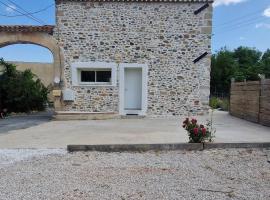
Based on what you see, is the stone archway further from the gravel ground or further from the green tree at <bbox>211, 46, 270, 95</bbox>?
the green tree at <bbox>211, 46, 270, 95</bbox>

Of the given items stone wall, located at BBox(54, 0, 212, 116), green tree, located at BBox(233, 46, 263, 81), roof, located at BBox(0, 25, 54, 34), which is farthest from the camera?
green tree, located at BBox(233, 46, 263, 81)

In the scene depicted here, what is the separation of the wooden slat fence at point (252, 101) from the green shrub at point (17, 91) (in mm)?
9209

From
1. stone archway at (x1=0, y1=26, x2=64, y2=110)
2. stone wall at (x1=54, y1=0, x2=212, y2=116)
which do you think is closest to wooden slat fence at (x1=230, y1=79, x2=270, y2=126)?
stone wall at (x1=54, y1=0, x2=212, y2=116)

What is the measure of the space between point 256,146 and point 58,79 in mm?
8173

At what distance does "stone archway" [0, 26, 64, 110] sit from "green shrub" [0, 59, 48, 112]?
2.37 meters

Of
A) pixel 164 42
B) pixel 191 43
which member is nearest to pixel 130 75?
pixel 164 42

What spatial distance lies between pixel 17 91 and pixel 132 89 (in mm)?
5288

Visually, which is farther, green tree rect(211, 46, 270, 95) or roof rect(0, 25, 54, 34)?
green tree rect(211, 46, 270, 95)

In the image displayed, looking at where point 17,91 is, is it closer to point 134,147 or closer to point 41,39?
point 41,39

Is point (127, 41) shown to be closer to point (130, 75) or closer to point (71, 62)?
point (130, 75)

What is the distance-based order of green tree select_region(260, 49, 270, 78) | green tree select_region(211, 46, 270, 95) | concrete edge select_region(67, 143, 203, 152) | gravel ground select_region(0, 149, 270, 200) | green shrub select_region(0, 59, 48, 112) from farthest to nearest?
green tree select_region(260, 49, 270, 78)
green tree select_region(211, 46, 270, 95)
green shrub select_region(0, 59, 48, 112)
concrete edge select_region(67, 143, 203, 152)
gravel ground select_region(0, 149, 270, 200)

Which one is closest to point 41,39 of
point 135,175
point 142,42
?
A: point 142,42

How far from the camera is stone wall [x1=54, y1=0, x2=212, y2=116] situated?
12750 mm

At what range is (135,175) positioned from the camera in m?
5.09
